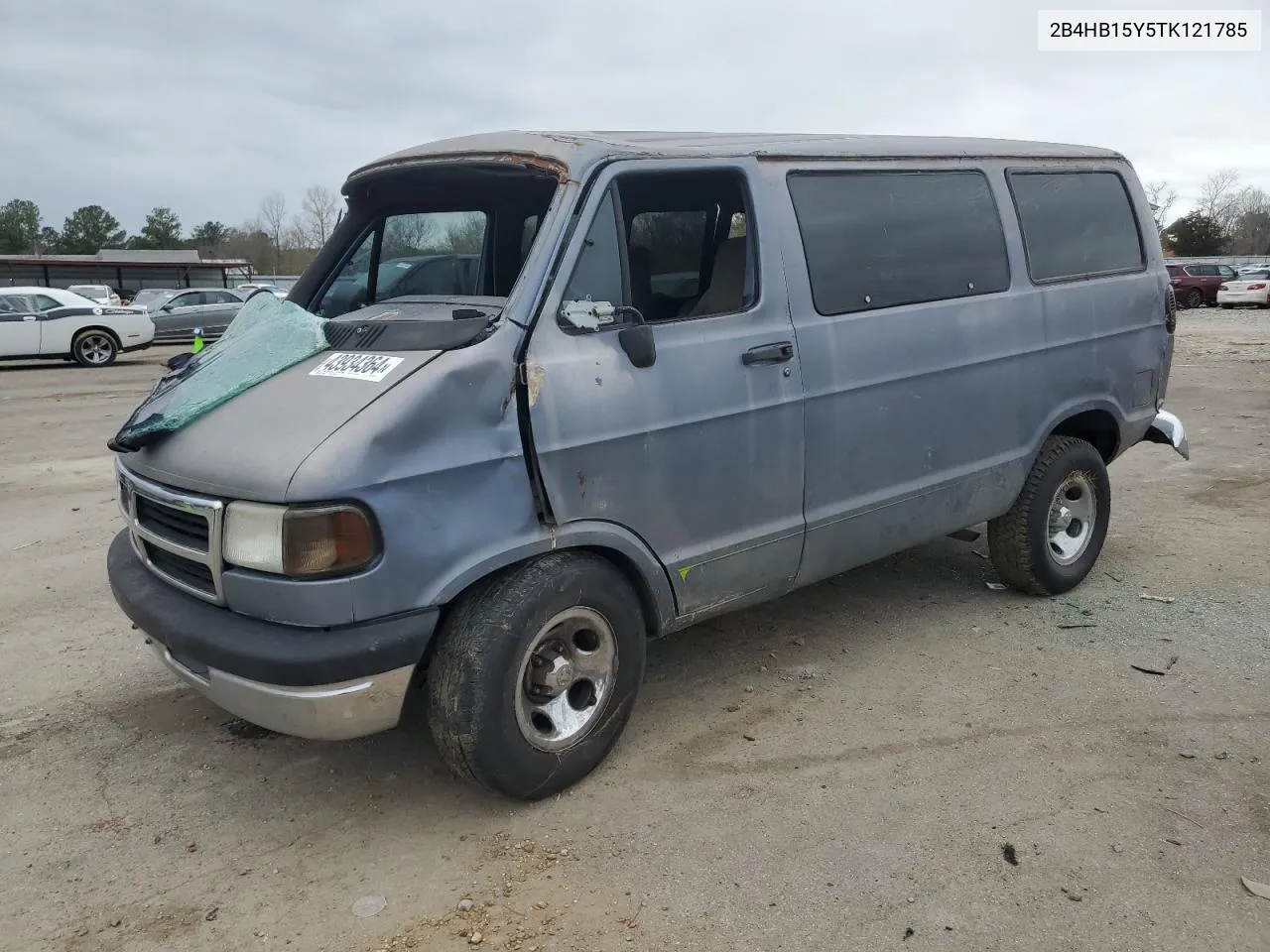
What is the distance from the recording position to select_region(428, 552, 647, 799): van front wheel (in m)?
2.98

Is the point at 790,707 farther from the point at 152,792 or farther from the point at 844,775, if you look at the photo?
the point at 152,792

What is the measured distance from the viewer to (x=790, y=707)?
156 inches

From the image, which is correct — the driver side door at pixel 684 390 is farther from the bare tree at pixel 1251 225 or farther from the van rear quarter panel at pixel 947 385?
the bare tree at pixel 1251 225

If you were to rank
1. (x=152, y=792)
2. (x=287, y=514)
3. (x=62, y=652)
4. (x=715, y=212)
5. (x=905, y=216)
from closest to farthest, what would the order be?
(x=287, y=514), (x=152, y=792), (x=715, y=212), (x=905, y=216), (x=62, y=652)

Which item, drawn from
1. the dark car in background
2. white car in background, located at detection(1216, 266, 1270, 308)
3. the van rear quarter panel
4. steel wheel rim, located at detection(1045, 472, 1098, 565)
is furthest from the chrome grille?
Result: the dark car in background

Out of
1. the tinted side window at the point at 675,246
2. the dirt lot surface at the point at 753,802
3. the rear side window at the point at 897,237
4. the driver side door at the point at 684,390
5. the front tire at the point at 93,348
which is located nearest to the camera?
the dirt lot surface at the point at 753,802

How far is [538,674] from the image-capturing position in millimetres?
3215

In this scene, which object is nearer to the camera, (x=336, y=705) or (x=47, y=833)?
(x=336, y=705)

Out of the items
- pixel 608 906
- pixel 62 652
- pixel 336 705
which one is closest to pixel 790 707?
pixel 608 906

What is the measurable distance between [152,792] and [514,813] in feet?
4.27

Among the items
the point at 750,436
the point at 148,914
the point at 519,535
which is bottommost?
the point at 148,914

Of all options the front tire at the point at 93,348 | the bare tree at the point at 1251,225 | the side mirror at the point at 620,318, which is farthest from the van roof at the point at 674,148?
the bare tree at the point at 1251,225

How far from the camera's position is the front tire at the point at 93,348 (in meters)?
19.1

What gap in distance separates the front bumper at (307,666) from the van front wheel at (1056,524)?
10.6 feet
